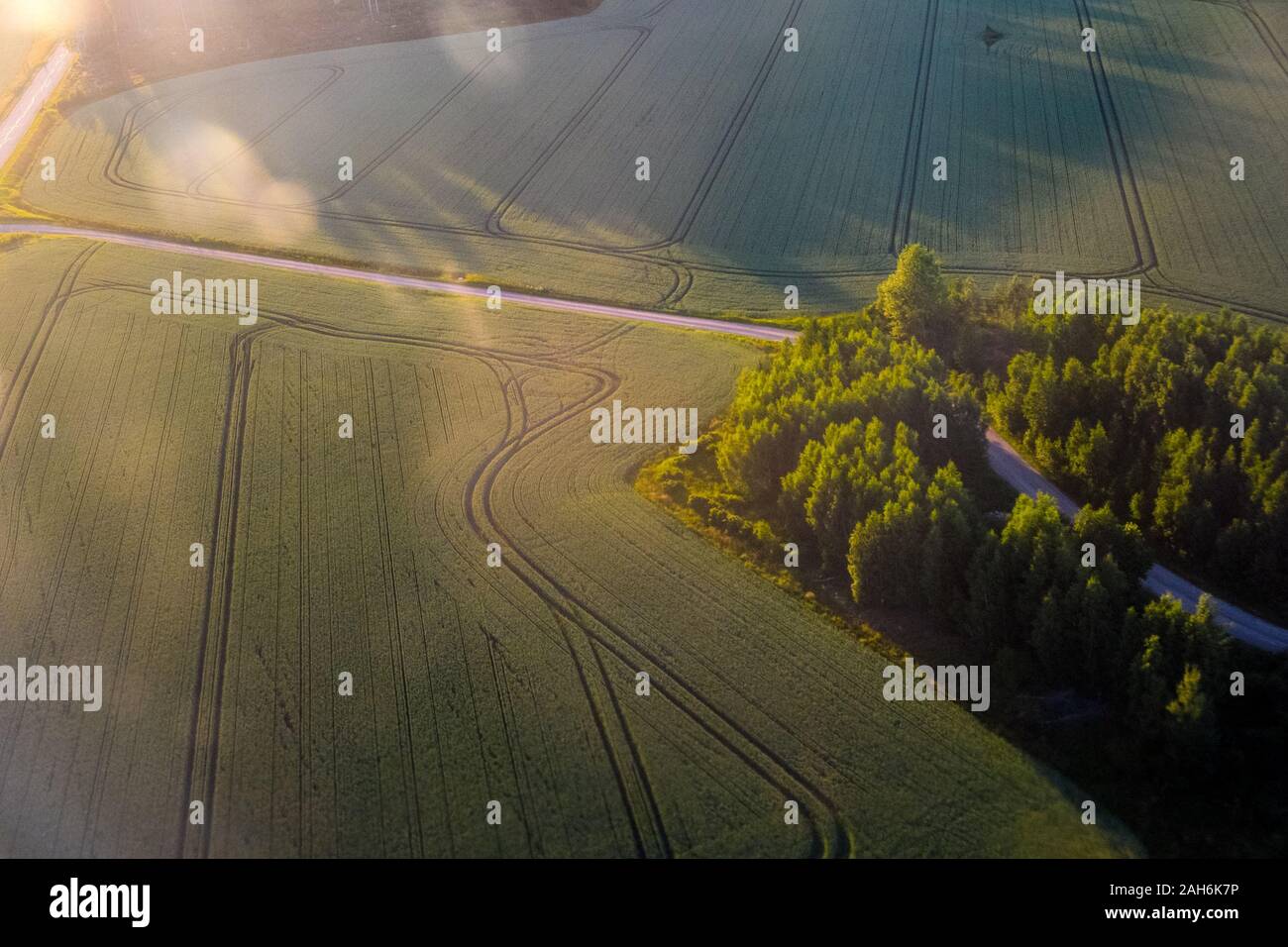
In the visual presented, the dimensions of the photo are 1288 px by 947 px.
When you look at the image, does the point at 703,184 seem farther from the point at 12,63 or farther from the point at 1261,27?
the point at 12,63

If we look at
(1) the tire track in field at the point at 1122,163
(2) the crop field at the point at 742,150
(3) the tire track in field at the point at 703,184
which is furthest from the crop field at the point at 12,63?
(1) the tire track in field at the point at 1122,163

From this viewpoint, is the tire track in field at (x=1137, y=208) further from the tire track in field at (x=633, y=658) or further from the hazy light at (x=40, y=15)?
the hazy light at (x=40, y=15)

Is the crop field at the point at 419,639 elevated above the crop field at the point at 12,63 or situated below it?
below

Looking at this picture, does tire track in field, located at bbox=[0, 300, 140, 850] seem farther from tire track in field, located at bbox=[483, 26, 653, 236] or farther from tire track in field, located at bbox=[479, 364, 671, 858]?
tire track in field, located at bbox=[483, 26, 653, 236]

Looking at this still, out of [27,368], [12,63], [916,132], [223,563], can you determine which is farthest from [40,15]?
[223,563]

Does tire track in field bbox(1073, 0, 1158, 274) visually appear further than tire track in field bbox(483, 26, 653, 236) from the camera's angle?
No
